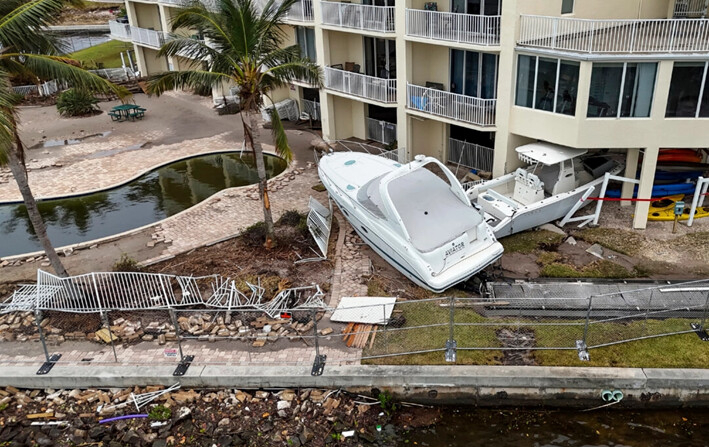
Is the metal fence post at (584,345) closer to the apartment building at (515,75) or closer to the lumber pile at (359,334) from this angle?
the lumber pile at (359,334)

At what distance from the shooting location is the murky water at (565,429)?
37.6ft

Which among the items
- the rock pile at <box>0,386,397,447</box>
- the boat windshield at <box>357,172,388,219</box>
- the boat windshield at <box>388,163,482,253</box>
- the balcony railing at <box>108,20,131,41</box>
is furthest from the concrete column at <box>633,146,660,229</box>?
the balcony railing at <box>108,20,131,41</box>

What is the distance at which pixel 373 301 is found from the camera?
14.2 meters

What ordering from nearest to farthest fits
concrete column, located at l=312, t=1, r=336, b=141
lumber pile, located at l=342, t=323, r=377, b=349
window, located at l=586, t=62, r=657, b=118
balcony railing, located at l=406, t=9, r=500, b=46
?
lumber pile, located at l=342, t=323, r=377, b=349 → window, located at l=586, t=62, r=657, b=118 → balcony railing, located at l=406, t=9, r=500, b=46 → concrete column, located at l=312, t=1, r=336, b=141

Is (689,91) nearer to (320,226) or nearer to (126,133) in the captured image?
(320,226)

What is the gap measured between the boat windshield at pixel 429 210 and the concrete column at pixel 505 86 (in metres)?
4.30

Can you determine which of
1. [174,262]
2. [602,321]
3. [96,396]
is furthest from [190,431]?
[602,321]

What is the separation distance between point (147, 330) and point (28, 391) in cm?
276

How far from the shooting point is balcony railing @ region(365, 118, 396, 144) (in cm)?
2466

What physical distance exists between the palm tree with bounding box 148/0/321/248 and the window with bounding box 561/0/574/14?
8.48 metres

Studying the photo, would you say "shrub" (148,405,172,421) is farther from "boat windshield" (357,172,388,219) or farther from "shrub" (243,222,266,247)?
"boat windshield" (357,172,388,219)

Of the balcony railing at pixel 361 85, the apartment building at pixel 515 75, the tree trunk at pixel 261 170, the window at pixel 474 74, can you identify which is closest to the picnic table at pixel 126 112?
the apartment building at pixel 515 75

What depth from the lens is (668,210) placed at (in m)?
17.8

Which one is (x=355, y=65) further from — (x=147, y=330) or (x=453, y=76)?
(x=147, y=330)
